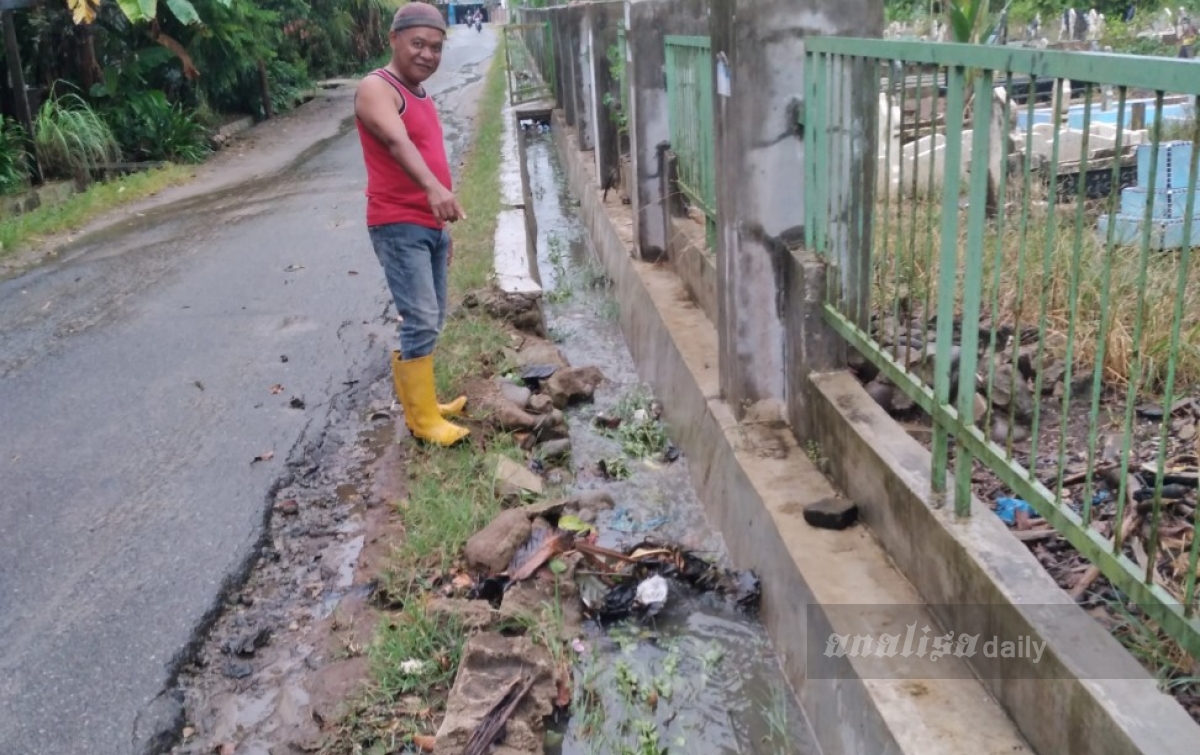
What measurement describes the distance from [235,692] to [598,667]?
118cm

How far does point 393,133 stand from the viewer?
180 inches

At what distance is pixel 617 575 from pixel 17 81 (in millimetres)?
11904

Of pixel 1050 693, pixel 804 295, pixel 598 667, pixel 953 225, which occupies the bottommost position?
pixel 598 667

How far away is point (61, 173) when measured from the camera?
43.6 feet

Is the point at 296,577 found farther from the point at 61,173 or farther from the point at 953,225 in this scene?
the point at 61,173

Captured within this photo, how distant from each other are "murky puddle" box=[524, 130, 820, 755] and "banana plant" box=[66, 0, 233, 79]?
29.9ft

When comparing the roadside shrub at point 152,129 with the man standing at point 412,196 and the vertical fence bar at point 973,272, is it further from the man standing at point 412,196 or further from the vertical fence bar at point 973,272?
the vertical fence bar at point 973,272

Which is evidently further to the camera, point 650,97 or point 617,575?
point 650,97

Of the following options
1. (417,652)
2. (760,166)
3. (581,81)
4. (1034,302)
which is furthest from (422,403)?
(581,81)

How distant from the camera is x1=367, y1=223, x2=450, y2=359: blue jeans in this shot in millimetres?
4938

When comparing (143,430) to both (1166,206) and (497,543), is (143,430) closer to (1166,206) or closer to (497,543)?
(497,543)

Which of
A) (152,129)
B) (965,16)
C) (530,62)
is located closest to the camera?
(965,16)

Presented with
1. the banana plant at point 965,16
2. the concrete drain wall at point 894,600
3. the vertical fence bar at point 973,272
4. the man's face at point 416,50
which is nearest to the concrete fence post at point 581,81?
the banana plant at point 965,16

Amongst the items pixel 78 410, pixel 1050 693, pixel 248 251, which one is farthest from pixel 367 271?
pixel 1050 693
